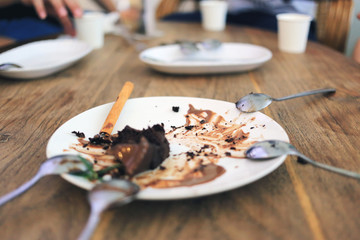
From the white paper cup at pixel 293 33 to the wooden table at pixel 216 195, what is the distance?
5.6 inches

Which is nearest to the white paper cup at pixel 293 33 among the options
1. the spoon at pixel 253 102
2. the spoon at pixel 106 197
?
the spoon at pixel 253 102

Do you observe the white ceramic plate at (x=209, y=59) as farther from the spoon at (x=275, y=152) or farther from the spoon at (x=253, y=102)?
the spoon at (x=275, y=152)

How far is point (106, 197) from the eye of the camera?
1.49 feet

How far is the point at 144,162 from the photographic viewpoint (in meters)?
0.54

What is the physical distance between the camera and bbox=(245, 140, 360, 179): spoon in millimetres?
555

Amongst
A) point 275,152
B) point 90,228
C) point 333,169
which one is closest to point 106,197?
point 90,228

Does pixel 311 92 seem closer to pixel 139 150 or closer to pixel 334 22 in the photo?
pixel 139 150

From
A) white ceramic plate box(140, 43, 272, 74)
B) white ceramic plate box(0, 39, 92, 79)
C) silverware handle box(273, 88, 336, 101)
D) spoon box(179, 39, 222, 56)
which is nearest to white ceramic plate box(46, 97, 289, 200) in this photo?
silverware handle box(273, 88, 336, 101)

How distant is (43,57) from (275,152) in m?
1.05

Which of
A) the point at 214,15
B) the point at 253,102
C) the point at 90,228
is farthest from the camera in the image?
the point at 214,15

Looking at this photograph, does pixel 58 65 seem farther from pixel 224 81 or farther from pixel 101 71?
pixel 224 81

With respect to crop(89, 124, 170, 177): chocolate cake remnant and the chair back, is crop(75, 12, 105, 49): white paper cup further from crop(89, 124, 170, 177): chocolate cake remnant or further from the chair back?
the chair back

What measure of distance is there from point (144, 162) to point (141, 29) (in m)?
1.34

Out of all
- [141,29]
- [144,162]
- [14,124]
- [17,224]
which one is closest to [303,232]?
[144,162]
